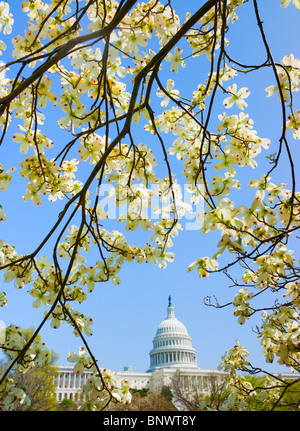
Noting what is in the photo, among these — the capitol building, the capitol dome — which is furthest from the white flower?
the capitol dome

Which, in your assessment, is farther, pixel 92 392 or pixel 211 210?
pixel 92 392

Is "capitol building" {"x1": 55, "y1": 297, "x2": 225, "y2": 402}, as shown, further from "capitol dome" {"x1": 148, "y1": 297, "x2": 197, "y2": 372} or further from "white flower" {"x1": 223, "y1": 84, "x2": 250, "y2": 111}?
"white flower" {"x1": 223, "y1": 84, "x2": 250, "y2": 111}

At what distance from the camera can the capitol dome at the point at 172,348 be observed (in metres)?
50.8

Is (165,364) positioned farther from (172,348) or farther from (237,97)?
(237,97)

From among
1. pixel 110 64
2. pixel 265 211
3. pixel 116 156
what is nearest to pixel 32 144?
pixel 116 156

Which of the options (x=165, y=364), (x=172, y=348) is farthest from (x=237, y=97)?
(x=165, y=364)

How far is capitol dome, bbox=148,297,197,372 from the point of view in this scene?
5076cm

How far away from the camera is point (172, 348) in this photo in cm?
5062

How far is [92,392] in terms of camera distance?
1.60 metres

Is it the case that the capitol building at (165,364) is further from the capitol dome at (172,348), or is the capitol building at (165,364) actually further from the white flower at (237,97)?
the white flower at (237,97)

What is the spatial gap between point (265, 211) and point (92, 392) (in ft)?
3.43

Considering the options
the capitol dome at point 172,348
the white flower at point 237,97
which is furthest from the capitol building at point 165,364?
the white flower at point 237,97

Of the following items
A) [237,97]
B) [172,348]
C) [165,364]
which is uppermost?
[172,348]
